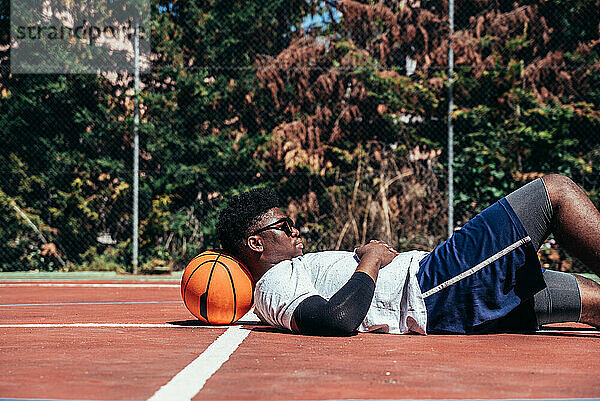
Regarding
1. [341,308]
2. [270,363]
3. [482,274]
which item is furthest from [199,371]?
[482,274]

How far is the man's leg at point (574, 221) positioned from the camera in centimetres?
379

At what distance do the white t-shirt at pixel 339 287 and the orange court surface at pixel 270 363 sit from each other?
0.11 metres

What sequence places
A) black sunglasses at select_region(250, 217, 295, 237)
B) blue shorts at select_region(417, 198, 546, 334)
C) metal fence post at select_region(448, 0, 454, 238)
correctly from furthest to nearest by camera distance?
metal fence post at select_region(448, 0, 454, 238) → black sunglasses at select_region(250, 217, 295, 237) → blue shorts at select_region(417, 198, 546, 334)

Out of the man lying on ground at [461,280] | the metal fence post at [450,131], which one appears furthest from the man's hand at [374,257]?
the metal fence post at [450,131]

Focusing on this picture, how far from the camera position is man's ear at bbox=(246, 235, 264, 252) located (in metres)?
4.49

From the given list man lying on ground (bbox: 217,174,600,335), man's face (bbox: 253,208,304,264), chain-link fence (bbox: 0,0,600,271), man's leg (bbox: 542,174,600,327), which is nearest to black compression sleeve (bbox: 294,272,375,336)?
man lying on ground (bbox: 217,174,600,335)

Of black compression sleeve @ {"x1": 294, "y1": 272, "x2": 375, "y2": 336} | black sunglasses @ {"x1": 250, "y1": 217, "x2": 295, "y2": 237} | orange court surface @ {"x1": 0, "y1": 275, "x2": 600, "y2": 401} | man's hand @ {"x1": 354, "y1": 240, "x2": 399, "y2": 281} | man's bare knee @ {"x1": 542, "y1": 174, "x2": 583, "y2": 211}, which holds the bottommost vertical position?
orange court surface @ {"x1": 0, "y1": 275, "x2": 600, "y2": 401}

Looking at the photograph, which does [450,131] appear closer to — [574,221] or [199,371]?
[574,221]

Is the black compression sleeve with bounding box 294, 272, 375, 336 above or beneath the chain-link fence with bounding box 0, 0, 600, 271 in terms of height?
beneath

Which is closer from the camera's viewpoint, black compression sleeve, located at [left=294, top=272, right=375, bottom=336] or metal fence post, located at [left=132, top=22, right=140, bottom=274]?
black compression sleeve, located at [left=294, top=272, right=375, bottom=336]

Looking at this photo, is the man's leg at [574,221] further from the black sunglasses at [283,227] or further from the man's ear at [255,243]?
the man's ear at [255,243]

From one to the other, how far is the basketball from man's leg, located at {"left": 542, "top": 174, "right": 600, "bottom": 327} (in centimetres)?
183

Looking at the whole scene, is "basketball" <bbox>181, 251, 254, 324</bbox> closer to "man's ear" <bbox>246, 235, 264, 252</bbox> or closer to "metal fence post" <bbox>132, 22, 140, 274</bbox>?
"man's ear" <bbox>246, 235, 264, 252</bbox>

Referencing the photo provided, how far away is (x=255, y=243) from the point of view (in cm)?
451
